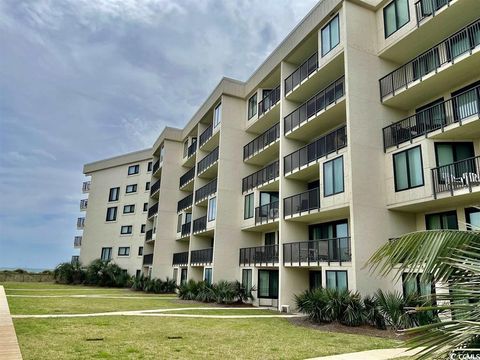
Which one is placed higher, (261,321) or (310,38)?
(310,38)

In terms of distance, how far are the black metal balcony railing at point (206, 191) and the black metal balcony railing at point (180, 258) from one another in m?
5.67

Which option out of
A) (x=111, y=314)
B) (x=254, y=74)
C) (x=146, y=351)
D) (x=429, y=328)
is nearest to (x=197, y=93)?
(x=254, y=74)

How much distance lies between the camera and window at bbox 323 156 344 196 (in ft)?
59.9

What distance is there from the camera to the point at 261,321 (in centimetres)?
1652

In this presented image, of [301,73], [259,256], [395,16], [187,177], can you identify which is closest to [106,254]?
[187,177]

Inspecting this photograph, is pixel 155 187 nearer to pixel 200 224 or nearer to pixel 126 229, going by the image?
pixel 126 229

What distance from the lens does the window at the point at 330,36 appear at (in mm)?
19797

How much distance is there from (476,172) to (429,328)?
13.1 meters

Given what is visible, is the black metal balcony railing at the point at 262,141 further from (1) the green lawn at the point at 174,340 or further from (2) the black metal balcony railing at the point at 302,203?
(1) the green lawn at the point at 174,340

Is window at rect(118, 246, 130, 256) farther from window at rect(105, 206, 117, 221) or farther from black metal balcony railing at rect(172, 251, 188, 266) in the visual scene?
black metal balcony railing at rect(172, 251, 188, 266)

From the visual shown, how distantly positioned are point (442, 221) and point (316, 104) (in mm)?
9116

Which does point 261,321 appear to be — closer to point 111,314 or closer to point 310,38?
point 111,314

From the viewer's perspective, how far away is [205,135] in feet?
112

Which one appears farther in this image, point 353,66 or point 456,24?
point 353,66
